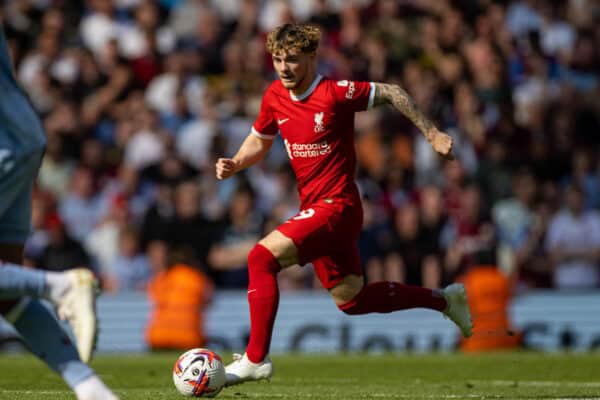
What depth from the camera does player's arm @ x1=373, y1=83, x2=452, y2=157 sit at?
808cm

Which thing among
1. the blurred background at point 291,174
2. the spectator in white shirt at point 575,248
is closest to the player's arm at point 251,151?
the blurred background at point 291,174

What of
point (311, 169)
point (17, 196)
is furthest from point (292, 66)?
point (17, 196)

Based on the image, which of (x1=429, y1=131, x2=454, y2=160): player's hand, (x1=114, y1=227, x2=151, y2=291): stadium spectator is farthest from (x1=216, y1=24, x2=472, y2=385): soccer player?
(x1=114, y1=227, x2=151, y2=291): stadium spectator

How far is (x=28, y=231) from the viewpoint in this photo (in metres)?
6.26

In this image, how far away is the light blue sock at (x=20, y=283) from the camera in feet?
18.7

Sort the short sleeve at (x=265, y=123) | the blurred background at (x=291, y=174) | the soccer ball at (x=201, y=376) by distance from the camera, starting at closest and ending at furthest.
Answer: the soccer ball at (x=201, y=376)
the short sleeve at (x=265, y=123)
the blurred background at (x=291, y=174)

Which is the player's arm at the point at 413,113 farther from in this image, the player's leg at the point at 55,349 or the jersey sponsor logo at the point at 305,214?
the player's leg at the point at 55,349

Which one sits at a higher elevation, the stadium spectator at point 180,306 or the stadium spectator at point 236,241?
the stadium spectator at point 236,241

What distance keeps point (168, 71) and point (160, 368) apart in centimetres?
761

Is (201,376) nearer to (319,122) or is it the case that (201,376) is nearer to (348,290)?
(348,290)

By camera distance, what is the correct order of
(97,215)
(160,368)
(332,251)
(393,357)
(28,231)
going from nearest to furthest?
1. (28,231)
2. (332,251)
3. (160,368)
4. (393,357)
5. (97,215)

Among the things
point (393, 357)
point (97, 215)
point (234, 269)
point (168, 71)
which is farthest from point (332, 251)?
point (168, 71)

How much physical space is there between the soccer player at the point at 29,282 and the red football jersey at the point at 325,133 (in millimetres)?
2897

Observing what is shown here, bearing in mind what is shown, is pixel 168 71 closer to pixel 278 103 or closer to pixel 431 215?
pixel 431 215
